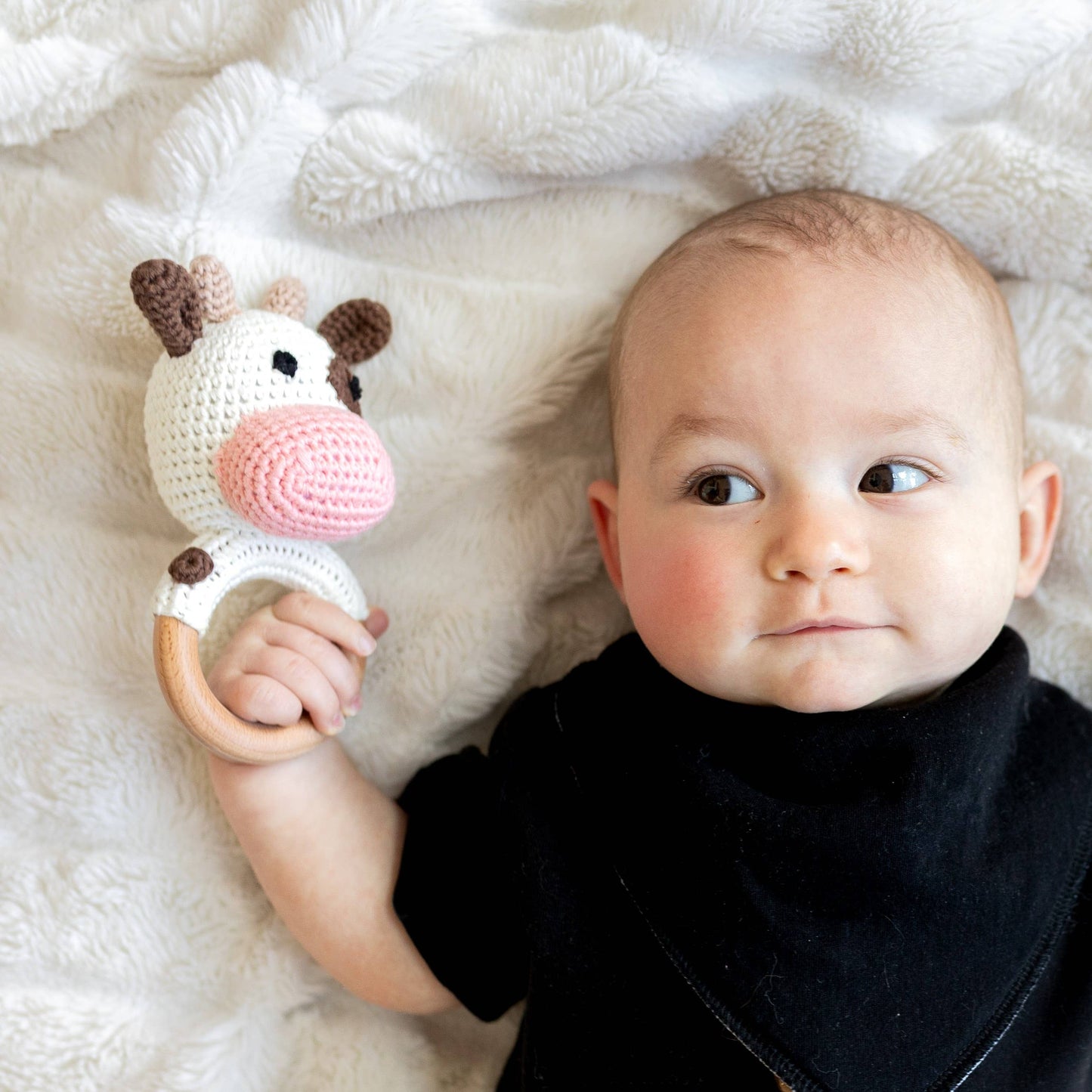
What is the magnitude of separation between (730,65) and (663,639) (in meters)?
0.58

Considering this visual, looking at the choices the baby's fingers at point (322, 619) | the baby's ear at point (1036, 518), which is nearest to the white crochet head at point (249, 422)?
the baby's fingers at point (322, 619)

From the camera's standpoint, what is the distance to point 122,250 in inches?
41.7

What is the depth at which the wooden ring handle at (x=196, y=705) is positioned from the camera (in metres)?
0.93

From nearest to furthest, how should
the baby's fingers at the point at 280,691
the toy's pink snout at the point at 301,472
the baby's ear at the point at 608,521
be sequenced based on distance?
1. the toy's pink snout at the point at 301,472
2. the baby's fingers at the point at 280,691
3. the baby's ear at the point at 608,521

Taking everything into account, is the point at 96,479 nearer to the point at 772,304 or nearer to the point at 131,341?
the point at 131,341

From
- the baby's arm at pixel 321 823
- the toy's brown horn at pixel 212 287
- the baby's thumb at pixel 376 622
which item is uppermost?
the toy's brown horn at pixel 212 287

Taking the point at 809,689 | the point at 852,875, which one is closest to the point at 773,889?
the point at 852,875

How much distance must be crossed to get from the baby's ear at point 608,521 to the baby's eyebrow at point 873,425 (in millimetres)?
124

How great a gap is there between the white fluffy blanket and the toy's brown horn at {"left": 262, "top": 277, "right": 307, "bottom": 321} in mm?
58

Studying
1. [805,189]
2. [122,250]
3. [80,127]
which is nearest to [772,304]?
[805,189]

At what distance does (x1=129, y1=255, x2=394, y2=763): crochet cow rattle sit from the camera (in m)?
0.88

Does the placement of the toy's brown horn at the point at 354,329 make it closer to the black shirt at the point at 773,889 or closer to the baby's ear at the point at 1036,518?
the black shirt at the point at 773,889

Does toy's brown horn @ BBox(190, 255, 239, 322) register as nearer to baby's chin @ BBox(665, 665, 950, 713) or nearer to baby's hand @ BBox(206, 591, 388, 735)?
baby's hand @ BBox(206, 591, 388, 735)

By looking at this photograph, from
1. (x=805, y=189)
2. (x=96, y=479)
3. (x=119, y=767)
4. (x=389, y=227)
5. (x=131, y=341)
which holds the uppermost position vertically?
(x=805, y=189)
